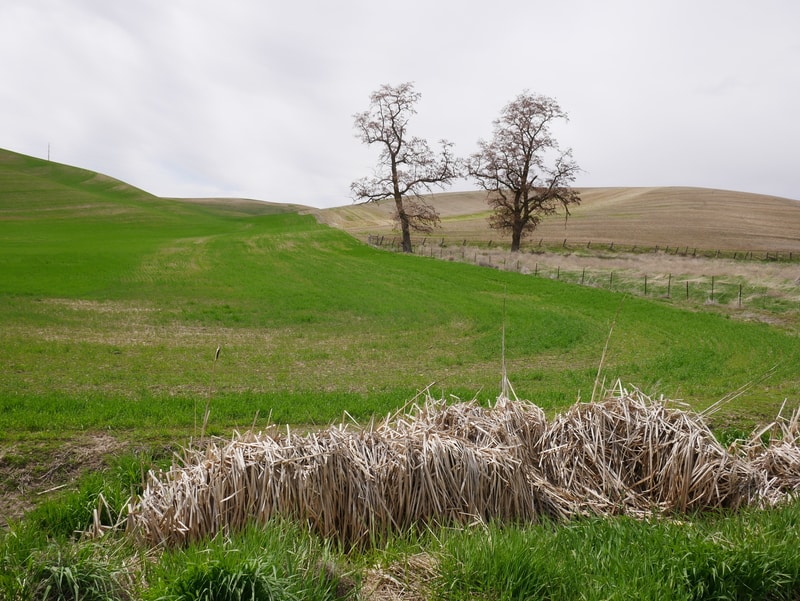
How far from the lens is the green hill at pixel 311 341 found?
11859mm

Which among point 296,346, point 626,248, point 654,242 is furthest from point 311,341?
point 654,242

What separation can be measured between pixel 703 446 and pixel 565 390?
742cm

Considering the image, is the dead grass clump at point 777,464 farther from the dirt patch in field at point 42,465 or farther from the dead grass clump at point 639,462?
the dirt patch in field at point 42,465

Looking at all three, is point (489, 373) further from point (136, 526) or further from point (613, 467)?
point (136, 526)

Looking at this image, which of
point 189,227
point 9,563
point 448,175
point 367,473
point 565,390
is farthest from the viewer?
point 189,227

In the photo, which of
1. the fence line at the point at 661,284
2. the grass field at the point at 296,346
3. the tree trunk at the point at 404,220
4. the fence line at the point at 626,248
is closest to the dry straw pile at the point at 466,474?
the grass field at the point at 296,346

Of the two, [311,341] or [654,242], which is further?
[654,242]

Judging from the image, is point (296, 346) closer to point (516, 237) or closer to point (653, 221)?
point (516, 237)

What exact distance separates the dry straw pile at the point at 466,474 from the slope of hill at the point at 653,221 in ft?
180

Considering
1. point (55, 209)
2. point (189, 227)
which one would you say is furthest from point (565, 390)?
point (55, 209)

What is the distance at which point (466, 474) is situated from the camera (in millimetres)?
6023

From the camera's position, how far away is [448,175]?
2215 inches

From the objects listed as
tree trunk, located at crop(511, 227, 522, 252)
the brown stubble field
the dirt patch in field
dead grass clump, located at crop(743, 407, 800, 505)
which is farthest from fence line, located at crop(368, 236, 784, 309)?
the dirt patch in field

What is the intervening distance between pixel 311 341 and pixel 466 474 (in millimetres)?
15630
